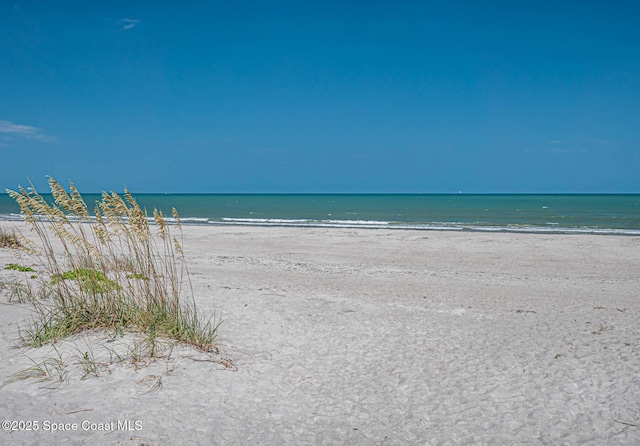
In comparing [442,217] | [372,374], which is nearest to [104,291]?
[372,374]

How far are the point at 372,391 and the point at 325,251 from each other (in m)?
13.1

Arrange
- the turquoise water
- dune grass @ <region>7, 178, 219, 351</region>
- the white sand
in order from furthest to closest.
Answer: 1. the turquoise water
2. dune grass @ <region>7, 178, 219, 351</region>
3. the white sand

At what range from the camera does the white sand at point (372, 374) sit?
409 centimetres

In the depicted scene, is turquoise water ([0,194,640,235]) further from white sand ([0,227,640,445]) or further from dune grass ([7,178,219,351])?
dune grass ([7,178,219,351])

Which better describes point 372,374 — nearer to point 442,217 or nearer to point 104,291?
point 104,291

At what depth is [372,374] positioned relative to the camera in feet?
17.7

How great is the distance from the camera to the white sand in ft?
13.4

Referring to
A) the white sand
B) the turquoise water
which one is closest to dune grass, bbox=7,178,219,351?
the white sand

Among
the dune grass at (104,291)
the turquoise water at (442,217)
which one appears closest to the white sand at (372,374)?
the dune grass at (104,291)

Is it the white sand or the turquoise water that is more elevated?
the turquoise water

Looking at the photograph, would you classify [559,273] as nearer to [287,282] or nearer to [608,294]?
[608,294]

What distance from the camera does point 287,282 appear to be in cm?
1083

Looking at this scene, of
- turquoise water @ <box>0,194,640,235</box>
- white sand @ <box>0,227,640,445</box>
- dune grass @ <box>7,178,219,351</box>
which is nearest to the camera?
white sand @ <box>0,227,640,445</box>

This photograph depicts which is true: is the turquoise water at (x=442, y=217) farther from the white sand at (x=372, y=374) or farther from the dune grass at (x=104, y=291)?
the dune grass at (x=104, y=291)
